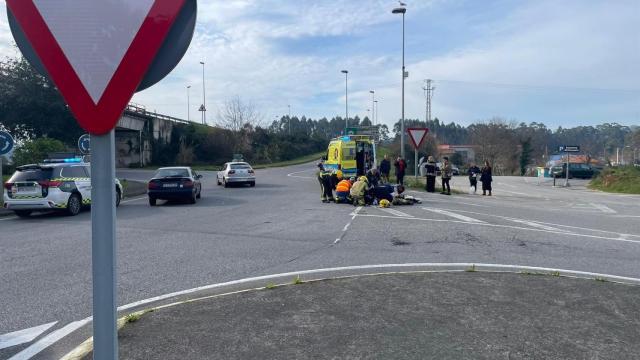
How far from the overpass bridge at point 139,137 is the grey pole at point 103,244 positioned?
211 ft

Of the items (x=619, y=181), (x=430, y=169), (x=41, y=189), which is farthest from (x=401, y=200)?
(x=619, y=181)

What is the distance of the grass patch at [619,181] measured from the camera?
32225 mm

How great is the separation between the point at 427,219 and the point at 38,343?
1082 cm

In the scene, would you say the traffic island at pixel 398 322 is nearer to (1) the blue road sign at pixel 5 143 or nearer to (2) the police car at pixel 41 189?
(2) the police car at pixel 41 189

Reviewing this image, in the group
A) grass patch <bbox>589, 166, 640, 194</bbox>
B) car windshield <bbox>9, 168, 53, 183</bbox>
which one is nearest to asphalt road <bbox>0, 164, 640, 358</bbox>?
car windshield <bbox>9, 168, 53, 183</bbox>

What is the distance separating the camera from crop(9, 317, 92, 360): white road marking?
4234mm

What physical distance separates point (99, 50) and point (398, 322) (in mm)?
3770

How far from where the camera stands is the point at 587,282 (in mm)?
6430

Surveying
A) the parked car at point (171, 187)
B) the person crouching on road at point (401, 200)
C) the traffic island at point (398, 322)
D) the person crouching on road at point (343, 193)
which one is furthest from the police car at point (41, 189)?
the traffic island at point (398, 322)

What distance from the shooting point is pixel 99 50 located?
6.05 feet

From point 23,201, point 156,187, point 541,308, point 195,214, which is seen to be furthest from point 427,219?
point 23,201

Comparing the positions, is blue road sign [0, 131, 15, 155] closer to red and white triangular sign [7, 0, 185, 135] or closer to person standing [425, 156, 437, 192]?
person standing [425, 156, 437, 192]

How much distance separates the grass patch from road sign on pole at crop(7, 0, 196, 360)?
35031 millimetres

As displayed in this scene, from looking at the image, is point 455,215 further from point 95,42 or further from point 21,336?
point 95,42
